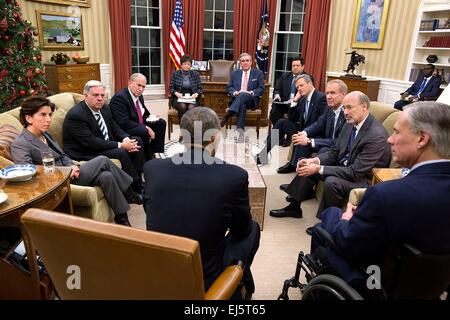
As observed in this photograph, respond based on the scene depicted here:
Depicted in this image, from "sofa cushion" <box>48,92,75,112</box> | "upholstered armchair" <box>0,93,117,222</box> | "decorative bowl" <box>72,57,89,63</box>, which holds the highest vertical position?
"decorative bowl" <box>72,57,89,63</box>

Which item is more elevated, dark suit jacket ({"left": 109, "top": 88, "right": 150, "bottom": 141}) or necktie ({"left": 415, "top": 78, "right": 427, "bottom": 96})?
necktie ({"left": 415, "top": 78, "right": 427, "bottom": 96})

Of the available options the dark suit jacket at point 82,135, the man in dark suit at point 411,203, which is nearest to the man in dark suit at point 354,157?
the man in dark suit at point 411,203

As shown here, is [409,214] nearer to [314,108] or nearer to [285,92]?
[314,108]

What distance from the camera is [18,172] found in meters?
1.94

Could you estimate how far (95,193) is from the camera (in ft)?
7.80

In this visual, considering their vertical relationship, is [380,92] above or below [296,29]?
below

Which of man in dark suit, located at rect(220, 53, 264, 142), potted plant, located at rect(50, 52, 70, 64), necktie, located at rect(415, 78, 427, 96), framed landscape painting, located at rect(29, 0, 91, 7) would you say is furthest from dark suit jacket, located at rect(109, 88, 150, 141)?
necktie, located at rect(415, 78, 427, 96)

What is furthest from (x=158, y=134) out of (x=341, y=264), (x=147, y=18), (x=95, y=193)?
(x=147, y=18)

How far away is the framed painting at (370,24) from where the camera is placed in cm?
623

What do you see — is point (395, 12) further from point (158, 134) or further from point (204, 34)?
point (158, 134)

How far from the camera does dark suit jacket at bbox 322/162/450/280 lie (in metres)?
1.20

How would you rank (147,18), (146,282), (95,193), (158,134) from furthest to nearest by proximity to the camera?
(147,18), (158,134), (95,193), (146,282)

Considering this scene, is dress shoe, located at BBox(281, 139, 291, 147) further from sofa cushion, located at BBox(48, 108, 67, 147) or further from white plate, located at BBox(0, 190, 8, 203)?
white plate, located at BBox(0, 190, 8, 203)

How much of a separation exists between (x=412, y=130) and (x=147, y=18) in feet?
23.2
